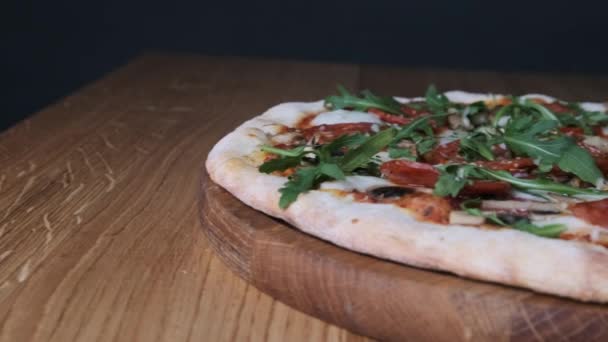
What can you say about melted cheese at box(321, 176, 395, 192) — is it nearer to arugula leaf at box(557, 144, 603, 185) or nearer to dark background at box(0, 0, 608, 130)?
arugula leaf at box(557, 144, 603, 185)

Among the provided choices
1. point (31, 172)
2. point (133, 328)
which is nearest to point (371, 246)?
point (133, 328)

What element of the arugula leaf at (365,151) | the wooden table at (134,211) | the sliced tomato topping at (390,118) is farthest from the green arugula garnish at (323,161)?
the sliced tomato topping at (390,118)

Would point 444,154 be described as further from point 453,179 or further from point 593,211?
point 593,211

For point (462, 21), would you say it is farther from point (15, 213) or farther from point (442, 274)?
point (442, 274)

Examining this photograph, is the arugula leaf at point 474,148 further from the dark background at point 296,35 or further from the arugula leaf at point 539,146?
the dark background at point 296,35

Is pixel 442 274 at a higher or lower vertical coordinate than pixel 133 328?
higher

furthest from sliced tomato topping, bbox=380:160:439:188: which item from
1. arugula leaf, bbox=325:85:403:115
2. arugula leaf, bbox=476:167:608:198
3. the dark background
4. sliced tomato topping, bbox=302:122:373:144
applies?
the dark background

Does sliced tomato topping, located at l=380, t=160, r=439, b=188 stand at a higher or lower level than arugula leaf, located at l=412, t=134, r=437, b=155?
higher
